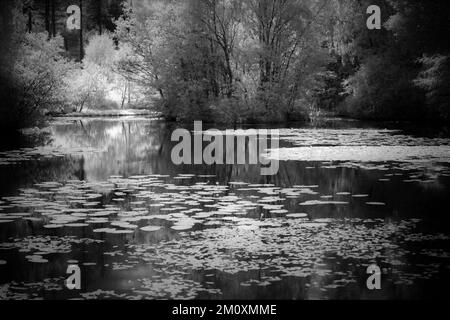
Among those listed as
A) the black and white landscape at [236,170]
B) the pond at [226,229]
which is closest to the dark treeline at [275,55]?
the black and white landscape at [236,170]

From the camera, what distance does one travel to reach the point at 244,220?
9953mm

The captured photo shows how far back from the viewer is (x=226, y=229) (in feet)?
30.5

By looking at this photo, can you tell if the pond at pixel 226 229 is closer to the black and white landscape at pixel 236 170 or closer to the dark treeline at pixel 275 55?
the black and white landscape at pixel 236 170

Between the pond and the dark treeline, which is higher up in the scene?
the dark treeline

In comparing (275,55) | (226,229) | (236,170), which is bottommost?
(226,229)

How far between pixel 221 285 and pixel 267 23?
32971 millimetres

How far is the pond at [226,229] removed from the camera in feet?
22.2

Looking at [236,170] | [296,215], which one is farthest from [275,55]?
[296,215]

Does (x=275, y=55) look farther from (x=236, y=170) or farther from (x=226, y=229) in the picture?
(x=226, y=229)

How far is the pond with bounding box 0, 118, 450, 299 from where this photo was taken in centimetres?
676

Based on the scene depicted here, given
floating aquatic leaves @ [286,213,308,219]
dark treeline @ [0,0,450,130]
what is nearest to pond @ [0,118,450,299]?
floating aquatic leaves @ [286,213,308,219]

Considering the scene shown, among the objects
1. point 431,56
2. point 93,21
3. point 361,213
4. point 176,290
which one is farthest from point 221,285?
point 93,21

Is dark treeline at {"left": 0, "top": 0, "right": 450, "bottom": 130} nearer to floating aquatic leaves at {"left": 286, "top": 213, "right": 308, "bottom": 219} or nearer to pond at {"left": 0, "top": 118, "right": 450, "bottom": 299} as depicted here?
pond at {"left": 0, "top": 118, "right": 450, "bottom": 299}

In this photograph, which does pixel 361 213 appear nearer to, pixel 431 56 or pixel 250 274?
pixel 250 274
